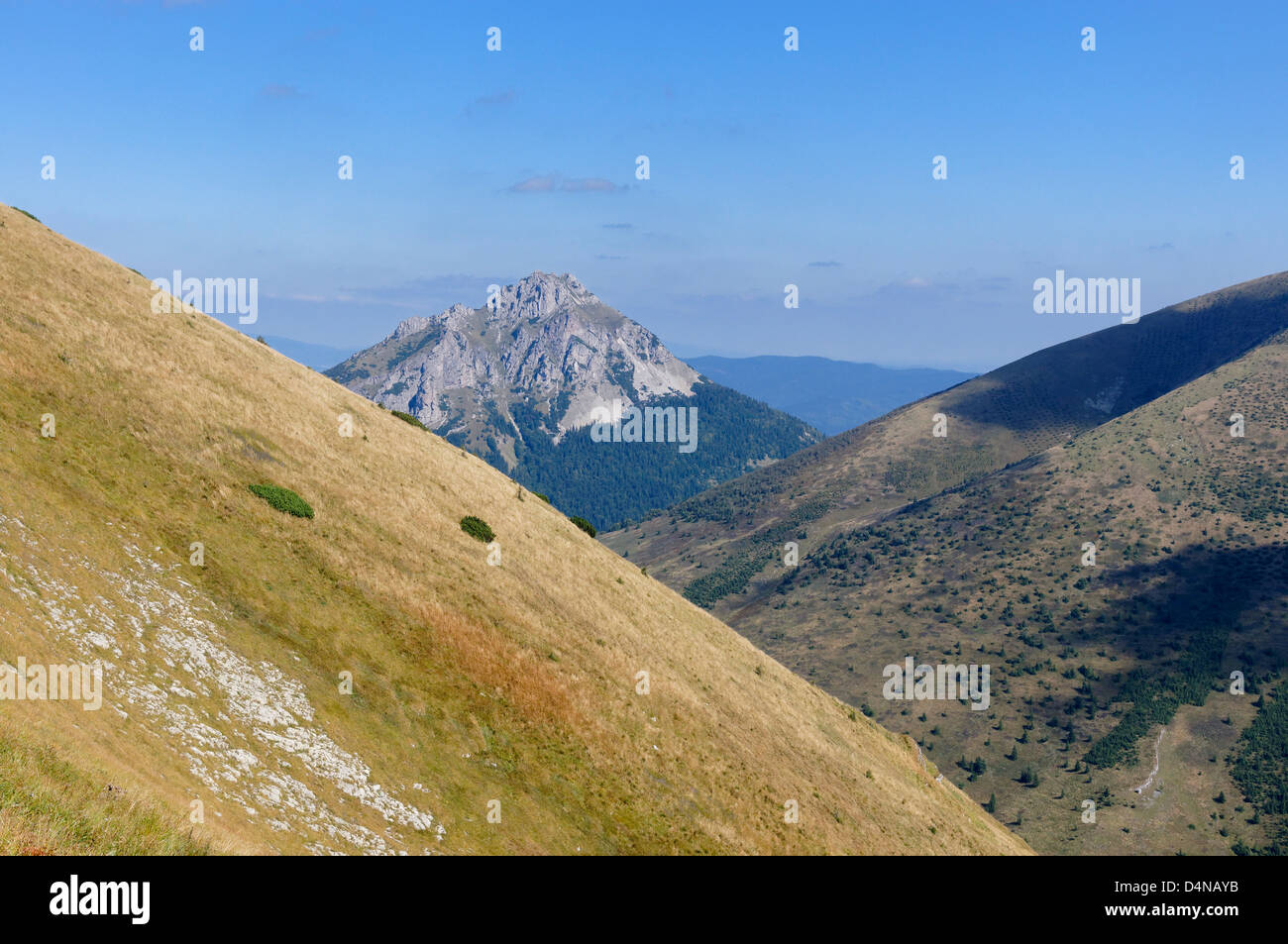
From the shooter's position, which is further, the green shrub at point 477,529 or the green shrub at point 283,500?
the green shrub at point 477,529

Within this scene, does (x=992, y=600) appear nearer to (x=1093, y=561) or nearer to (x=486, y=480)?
(x=1093, y=561)

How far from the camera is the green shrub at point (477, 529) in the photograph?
4534 cm

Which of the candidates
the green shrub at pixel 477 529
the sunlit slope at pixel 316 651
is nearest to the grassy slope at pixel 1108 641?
the sunlit slope at pixel 316 651

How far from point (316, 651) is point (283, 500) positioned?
956 cm

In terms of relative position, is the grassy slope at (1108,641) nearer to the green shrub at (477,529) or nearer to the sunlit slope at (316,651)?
the sunlit slope at (316,651)

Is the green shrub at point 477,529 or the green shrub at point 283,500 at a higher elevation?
the green shrub at point 283,500

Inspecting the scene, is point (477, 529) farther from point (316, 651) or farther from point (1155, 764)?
point (1155, 764)

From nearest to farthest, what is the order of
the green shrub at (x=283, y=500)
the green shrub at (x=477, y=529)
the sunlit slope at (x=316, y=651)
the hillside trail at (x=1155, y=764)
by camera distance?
the sunlit slope at (x=316, y=651) → the green shrub at (x=283, y=500) → the green shrub at (x=477, y=529) → the hillside trail at (x=1155, y=764)

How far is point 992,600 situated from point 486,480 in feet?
512

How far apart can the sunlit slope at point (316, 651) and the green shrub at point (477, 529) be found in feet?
1.91

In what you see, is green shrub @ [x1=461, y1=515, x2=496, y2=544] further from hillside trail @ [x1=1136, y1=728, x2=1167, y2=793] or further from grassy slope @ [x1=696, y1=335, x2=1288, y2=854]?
hillside trail @ [x1=1136, y1=728, x2=1167, y2=793]

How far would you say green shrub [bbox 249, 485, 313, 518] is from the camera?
35719 millimetres

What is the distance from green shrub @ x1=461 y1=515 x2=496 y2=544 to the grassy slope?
99.1m

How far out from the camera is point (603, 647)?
137 ft
